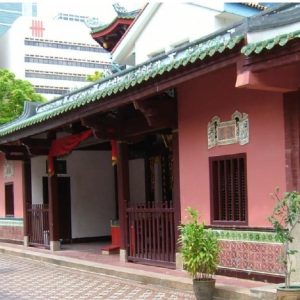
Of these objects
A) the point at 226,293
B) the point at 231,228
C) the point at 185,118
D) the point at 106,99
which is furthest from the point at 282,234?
the point at 106,99

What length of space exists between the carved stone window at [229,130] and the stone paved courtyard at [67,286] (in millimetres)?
2451

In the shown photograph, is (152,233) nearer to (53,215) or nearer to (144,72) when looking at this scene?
(144,72)

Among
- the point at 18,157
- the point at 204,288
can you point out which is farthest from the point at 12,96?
the point at 204,288

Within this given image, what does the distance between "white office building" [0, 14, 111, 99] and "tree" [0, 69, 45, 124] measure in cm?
4158

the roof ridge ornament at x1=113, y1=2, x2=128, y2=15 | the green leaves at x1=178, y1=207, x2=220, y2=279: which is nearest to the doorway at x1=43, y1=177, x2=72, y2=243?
the roof ridge ornament at x1=113, y1=2, x2=128, y2=15

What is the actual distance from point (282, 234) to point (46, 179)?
1154 cm

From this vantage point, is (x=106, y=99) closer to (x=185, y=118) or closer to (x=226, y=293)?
(x=185, y=118)

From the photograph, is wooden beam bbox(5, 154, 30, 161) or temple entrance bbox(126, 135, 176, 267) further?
wooden beam bbox(5, 154, 30, 161)

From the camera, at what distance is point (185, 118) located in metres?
10.4

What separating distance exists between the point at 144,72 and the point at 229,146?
2.73 m

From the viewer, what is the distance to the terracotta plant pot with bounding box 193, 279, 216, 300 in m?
8.23

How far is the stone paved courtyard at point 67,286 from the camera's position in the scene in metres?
9.35

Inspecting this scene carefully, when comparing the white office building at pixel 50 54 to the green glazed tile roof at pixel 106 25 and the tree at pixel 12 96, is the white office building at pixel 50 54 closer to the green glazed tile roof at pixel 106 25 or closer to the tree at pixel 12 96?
the tree at pixel 12 96

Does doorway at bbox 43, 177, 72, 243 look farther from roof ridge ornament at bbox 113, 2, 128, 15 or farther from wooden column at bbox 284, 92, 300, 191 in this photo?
wooden column at bbox 284, 92, 300, 191
